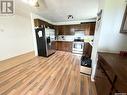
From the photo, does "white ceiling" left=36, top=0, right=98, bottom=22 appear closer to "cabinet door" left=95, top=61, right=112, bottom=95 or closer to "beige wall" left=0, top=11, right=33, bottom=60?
"beige wall" left=0, top=11, right=33, bottom=60

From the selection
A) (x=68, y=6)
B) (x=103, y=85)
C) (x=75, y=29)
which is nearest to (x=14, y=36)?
(x=68, y=6)

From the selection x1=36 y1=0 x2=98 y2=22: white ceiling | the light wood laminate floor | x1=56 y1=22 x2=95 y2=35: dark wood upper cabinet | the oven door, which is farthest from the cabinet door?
x1=56 y1=22 x2=95 y2=35: dark wood upper cabinet

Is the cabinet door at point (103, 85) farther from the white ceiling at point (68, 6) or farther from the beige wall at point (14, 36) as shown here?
the beige wall at point (14, 36)

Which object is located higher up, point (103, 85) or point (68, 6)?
point (68, 6)

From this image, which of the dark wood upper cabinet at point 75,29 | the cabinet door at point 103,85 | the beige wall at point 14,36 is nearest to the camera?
the cabinet door at point 103,85

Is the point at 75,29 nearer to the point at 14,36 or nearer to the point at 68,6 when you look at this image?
the point at 68,6

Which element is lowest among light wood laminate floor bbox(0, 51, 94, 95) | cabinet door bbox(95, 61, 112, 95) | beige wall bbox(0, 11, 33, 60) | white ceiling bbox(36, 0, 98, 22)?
light wood laminate floor bbox(0, 51, 94, 95)

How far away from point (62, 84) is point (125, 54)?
1.65 m

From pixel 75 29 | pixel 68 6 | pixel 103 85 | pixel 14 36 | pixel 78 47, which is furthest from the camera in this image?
pixel 75 29

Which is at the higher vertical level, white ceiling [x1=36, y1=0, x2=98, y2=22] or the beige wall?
white ceiling [x1=36, y1=0, x2=98, y2=22]

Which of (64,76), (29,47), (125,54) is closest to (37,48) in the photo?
(29,47)

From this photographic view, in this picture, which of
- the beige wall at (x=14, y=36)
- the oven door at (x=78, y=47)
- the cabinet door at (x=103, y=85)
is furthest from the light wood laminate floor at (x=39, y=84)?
the oven door at (x=78, y=47)

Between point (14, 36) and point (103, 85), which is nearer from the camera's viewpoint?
point (103, 85)

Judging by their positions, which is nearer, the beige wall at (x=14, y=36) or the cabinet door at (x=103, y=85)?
the cabinet door at (x=103, y=85)
